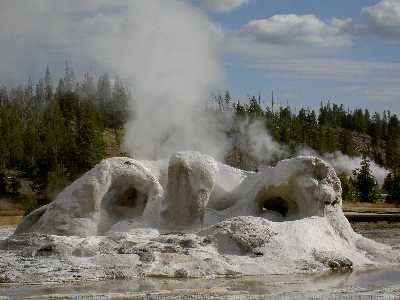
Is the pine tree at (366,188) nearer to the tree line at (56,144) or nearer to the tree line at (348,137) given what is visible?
the tree line at (348,137)

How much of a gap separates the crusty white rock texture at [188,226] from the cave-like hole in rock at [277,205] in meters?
0.02

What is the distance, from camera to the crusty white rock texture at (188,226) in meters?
13.5

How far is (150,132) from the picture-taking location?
38969mm

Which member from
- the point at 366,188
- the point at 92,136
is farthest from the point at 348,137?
the point at 92,136

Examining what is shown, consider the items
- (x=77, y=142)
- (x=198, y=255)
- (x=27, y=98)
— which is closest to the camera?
(x=198, y=255)

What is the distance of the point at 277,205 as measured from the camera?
18047mm

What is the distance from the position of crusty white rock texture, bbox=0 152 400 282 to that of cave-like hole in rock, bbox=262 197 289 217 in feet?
0.08

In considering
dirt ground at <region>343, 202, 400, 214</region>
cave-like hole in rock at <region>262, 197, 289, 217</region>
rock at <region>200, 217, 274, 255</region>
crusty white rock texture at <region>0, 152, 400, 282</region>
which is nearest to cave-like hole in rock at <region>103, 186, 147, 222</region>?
crusty white rock texture at <region>0, 152, 400, 282</region>

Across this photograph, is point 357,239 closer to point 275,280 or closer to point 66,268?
point 275,280

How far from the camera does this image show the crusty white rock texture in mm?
13477

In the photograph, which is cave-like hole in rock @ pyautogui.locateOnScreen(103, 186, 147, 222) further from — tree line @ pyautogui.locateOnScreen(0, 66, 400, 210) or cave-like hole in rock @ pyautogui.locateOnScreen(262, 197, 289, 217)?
tree line @ pyautogui.locateOnScreen(0, 66, 400, 210)

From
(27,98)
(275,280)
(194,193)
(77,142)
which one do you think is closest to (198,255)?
(275,280)

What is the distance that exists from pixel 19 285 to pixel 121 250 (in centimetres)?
239

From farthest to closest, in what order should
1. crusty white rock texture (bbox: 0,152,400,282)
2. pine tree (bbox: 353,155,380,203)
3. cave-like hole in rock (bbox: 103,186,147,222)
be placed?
pine tree (bbox: 353,155,380,203) → cave-like hole in rock (bbox: 103,186,147,222) → crusty white rock texture (bbox: 0,152,400,282)
